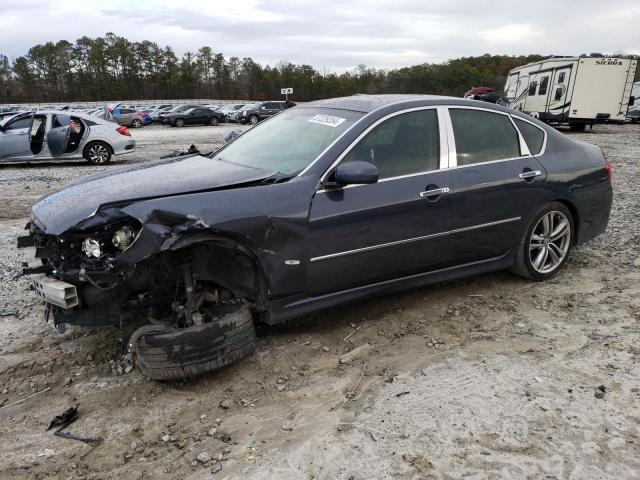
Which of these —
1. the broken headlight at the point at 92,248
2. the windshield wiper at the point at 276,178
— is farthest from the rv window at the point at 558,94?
the broken headlight at the point at 92,248

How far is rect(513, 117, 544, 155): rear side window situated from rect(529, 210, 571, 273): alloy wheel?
576mm

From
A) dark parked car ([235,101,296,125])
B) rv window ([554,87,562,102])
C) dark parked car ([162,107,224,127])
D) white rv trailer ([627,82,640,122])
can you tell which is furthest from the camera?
dark parked car ([162,107,224,127])

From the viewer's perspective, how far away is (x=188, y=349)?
2.97 m

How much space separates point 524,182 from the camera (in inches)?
168

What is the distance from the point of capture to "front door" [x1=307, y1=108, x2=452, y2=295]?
3.38 m

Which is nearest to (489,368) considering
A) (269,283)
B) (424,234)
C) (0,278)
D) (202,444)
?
(424,234)

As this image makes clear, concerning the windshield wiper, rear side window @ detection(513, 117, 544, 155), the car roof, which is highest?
the car roof

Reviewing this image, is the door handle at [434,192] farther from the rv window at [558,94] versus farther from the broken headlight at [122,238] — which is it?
the rv window at [558,94]

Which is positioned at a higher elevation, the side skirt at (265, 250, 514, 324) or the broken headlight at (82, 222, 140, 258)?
the broken headlight at (82, 222, 140, 258)

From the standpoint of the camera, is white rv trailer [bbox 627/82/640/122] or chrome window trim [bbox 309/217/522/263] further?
white rv trailer [bbox 627/82/640/122]

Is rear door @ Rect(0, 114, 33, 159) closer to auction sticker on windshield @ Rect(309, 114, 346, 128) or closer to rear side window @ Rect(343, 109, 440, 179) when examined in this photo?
auction sticker on windshield @ Rect(309, 114, 346, 128)

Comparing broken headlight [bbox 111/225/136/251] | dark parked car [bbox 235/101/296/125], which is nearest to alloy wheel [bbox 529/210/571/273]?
broken headlight [bbox 111/225/136/251]

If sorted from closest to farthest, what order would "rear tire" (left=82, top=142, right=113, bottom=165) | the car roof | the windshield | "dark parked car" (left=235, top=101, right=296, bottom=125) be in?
the windshield
the car roof
"rear tire" (left=82, top=142, right=113, bottom=165)
"dark parked car" (left=235, top=101, right=296, bottom=125)

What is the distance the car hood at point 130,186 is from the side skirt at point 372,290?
33.4 inches
